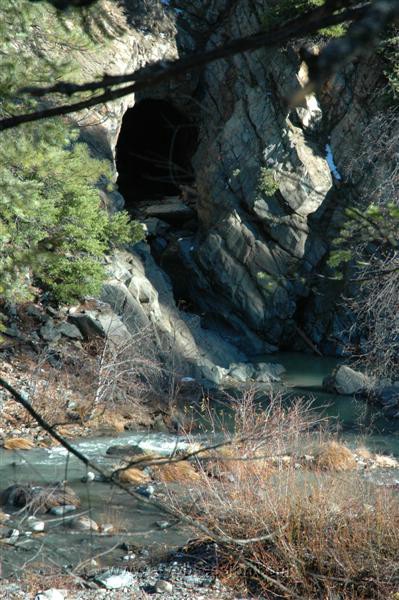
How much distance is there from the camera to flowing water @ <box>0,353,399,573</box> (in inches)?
291

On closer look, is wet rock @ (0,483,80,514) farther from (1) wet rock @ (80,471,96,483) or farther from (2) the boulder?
(2) the boulder

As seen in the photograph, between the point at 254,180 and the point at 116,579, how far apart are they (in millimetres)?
20908

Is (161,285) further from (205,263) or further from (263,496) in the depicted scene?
(263,496)

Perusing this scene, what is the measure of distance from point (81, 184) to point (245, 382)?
791 centimetres

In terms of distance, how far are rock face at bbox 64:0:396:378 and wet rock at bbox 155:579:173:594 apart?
17302 mm

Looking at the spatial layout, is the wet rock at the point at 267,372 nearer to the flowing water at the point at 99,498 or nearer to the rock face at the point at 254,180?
the rock face at the point at 254,180

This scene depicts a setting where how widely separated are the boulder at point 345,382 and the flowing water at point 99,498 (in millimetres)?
347

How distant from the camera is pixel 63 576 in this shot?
6.76 m

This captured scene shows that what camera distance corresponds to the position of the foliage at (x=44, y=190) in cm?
727

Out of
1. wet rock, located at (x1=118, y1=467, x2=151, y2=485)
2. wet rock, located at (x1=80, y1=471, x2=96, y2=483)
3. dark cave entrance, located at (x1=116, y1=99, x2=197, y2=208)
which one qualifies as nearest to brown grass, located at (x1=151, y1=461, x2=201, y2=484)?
wet rock, located at (x1=118, y1=467, x2=151, y2=485)

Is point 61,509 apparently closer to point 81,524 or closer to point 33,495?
point 33,495

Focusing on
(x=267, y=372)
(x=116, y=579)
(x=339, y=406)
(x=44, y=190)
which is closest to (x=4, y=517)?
(x=116, y=579)

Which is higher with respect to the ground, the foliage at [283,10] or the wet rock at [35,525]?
the foliage at [283,10]

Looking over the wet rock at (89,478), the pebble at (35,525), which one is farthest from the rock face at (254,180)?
the pebble at (35,525)
